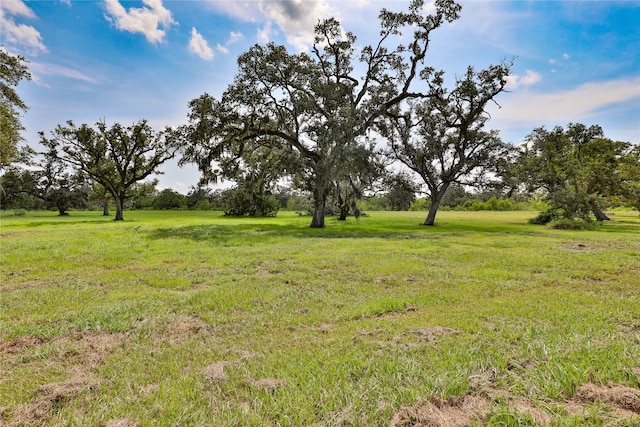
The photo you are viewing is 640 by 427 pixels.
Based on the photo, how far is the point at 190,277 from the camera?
8.04 meters

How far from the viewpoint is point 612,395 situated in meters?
2.78

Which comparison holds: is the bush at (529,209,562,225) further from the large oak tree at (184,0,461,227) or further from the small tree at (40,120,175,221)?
the small tree at (40,120,175,221)

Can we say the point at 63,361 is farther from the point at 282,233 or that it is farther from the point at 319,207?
the point at 319,207

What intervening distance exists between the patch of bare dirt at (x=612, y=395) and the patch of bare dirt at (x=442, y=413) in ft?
3.13

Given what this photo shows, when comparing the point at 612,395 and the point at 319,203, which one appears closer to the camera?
the point at 612,395

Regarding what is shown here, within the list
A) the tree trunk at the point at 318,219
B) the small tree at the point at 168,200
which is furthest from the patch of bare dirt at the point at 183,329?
the small tree at the point at 168,200

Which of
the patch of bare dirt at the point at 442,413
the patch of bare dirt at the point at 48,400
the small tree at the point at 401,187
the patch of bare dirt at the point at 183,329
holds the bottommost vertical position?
the patch of bare dirt at the point at 183,329

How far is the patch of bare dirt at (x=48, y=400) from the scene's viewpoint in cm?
266

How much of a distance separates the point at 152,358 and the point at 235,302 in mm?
2168

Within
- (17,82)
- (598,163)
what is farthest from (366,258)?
(598,163)

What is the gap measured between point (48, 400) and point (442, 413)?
3627 mm

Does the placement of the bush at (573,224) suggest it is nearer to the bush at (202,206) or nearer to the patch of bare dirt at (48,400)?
the patch of bare dirt at (48,400)

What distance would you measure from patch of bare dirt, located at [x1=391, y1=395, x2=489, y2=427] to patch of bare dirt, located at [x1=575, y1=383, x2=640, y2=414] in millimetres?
954

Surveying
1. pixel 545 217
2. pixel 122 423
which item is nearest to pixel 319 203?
pixel 122 423
